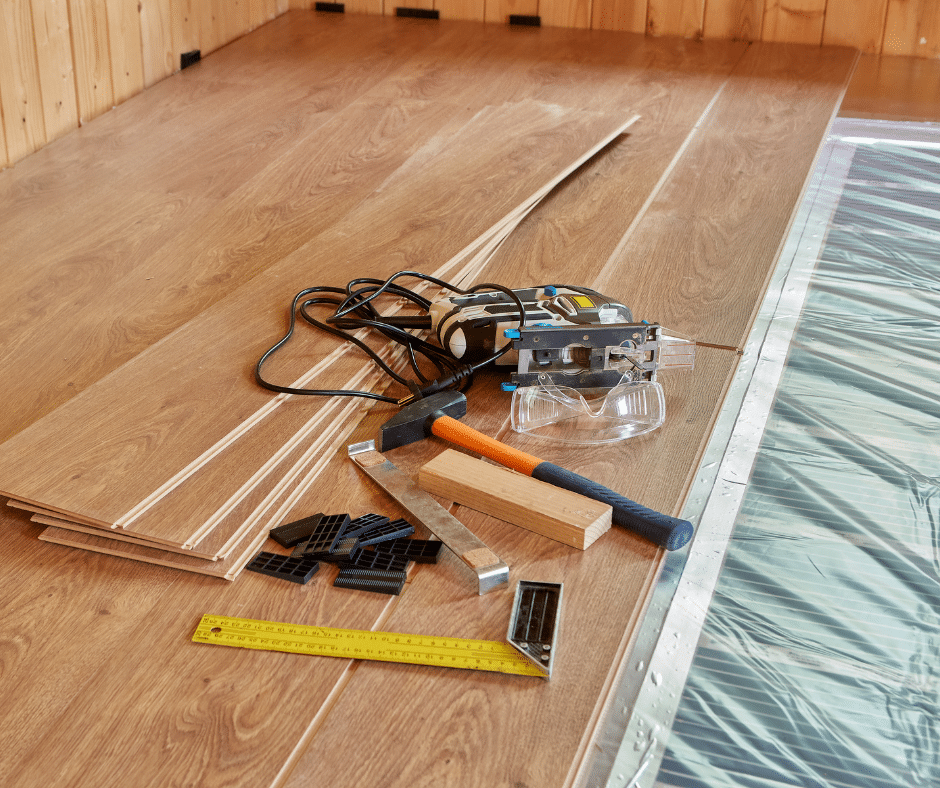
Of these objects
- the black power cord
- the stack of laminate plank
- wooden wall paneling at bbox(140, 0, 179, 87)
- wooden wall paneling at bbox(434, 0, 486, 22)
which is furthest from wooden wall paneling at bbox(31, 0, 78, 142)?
wooden wall paneling at bbox(434, 0, 486, 22)

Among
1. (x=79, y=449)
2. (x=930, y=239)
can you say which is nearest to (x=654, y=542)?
(x=79, y=449)

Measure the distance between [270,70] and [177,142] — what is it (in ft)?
2.95

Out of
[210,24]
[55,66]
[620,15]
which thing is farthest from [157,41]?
[620,15]

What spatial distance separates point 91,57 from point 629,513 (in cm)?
274

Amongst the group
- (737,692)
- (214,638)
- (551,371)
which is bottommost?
(737,692)

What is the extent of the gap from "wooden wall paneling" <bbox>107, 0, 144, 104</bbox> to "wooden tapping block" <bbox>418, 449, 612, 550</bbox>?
2570 millimetres

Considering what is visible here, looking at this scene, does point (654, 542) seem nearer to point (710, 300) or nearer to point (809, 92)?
point (710, 300)

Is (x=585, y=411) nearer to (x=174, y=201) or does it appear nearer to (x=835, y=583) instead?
(x=835, y=583)

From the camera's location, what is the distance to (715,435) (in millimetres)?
1748

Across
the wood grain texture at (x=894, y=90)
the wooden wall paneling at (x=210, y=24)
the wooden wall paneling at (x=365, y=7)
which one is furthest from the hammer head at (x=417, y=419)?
the wooden wall paneling at (x=365, y=7)

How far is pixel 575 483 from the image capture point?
1.43 metres

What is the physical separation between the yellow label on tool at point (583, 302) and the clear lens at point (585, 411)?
0.54 feet

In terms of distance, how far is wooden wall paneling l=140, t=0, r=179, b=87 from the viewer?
11.6ft

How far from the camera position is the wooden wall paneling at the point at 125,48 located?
10.9ft
